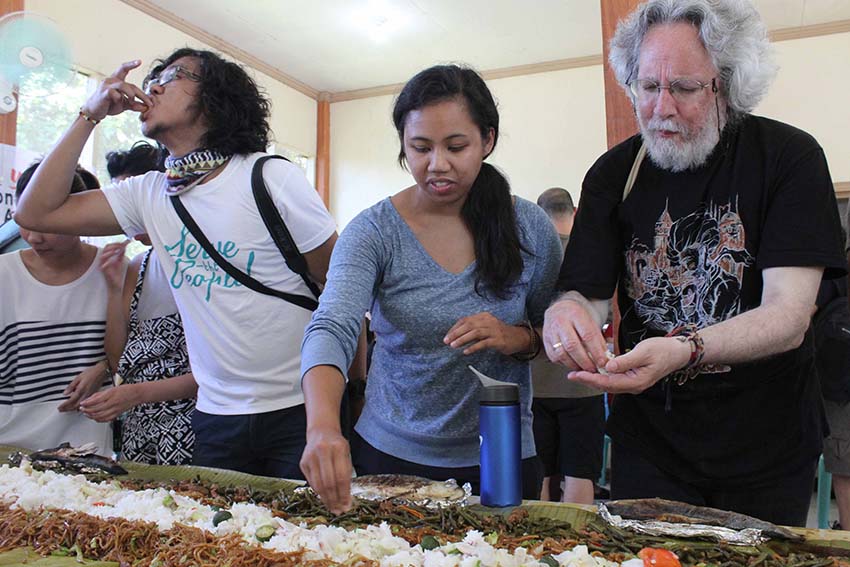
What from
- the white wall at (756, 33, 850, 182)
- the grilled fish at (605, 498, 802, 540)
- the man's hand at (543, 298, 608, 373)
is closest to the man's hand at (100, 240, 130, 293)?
the man's hand at (543, 298, 608, 373)

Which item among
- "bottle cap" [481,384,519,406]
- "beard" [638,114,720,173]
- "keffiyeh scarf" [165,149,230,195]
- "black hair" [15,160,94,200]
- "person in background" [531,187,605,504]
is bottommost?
"person in background" [531,187,605,504]

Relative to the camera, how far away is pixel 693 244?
143 centimetres

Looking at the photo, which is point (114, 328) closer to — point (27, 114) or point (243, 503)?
point (243, 503)

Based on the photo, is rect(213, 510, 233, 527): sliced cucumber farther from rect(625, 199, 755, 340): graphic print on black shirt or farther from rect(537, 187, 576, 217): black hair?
rect(537, 187, 576, 217): black hair

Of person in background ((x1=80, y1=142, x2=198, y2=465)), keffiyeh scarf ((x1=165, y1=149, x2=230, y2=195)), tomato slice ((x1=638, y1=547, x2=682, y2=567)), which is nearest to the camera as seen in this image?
tomato slice ((x1=638, y1=547, x2=682, y2=567))

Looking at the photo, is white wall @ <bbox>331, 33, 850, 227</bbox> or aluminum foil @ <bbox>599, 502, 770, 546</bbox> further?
white wall @ <bbox>331, 33, 850, 227</bbox>

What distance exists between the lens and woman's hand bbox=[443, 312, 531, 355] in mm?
1422

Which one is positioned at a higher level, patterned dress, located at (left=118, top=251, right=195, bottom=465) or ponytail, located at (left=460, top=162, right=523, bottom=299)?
ponytail, located at (left=460, top=162, right=523, bottom=299)

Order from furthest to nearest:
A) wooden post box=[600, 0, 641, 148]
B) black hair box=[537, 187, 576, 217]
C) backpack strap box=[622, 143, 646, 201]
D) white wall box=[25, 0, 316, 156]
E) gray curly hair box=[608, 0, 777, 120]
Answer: white wall box=[25, 0, 316, 156] < black hair box=[537, 187, 576, 217] < wooden post box=[600, 0, 641, 148] < backpack strap box=[622, 143, 646, 201] < gray curly hair box=[608, 0, 777, 120]

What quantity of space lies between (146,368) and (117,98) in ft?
2.39

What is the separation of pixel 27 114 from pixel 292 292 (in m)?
4.02

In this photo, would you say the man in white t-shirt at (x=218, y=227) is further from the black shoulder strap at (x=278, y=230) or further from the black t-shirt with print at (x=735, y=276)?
the black t-shirt with print at (x=735, y=276)

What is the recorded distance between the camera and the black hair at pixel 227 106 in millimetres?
1877

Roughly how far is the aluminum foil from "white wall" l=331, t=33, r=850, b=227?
13.3 ft
